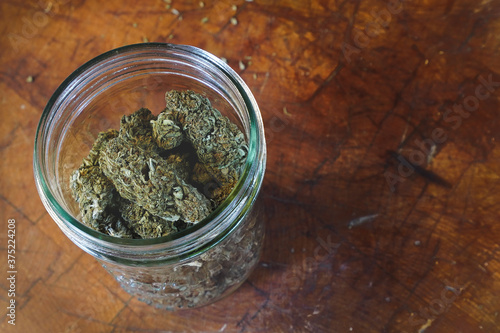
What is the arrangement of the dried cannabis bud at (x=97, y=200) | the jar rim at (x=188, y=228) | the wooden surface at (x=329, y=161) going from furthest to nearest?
the wooden surface at (x=329, y=161) < the dried cannabis bud at (x=97, y=200) < the jar rim at (x=188, y=228)

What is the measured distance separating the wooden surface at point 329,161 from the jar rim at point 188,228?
35cm

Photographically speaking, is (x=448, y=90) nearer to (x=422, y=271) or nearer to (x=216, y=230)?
(x=422, y=271)

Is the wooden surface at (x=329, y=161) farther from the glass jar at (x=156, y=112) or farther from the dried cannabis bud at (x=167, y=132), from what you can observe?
the dried cannabis bud at (x=167, y=132)

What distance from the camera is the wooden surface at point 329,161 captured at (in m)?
1.21

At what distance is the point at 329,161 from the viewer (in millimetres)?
1259

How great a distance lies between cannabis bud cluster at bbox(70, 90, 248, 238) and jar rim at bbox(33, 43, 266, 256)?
0.07 meters

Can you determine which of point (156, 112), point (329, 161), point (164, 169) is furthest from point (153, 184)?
point (329, 161)

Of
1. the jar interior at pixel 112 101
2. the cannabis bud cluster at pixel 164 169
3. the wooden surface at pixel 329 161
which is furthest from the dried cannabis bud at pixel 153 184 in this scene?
the wooden surface at pixel 329 161

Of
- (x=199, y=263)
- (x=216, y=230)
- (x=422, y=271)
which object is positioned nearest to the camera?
(x=216, y=230)

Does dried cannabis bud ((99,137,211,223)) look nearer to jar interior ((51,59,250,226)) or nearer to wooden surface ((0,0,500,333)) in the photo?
jar interior ((51,59,250,226))

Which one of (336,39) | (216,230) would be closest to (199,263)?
(216,230)

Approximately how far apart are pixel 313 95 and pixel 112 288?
0.69 meters

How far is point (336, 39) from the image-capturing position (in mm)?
1301

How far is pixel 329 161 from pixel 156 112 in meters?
0.44
